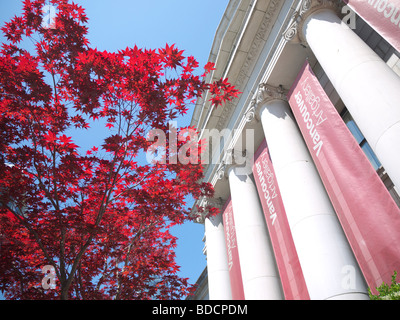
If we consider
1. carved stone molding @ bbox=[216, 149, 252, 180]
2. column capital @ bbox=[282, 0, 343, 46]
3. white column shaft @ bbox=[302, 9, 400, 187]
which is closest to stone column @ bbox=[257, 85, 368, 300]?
column capital @ bbox=[282, 0, 343, 46]

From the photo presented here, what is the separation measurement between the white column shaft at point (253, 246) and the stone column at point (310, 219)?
353 cm

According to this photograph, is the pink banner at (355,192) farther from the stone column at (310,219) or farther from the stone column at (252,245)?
the stone column at (252,245)

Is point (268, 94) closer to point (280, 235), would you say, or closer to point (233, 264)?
point (280, 235)

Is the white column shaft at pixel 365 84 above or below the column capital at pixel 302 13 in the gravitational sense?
below

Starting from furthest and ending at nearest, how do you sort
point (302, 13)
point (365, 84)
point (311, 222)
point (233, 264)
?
1. point (233, 264)
2. point (302, 13)
3. point (311, 222)
4. point (365, 84)

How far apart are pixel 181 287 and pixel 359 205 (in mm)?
7584

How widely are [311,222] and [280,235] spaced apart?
220 cm

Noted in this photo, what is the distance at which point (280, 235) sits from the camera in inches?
414

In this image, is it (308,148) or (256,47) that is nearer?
(308,148)

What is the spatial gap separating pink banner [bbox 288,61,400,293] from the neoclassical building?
3cm

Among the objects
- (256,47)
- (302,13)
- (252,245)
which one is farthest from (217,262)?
(302,13)

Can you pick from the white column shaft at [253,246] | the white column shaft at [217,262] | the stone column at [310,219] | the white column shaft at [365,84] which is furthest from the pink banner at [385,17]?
the white column shaft at [217,262]

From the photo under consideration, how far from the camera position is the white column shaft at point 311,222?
24.2 feet

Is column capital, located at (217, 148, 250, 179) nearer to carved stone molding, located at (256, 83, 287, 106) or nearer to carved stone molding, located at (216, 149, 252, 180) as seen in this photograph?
carved stone molding, located at (216, 149, 252, 180)
